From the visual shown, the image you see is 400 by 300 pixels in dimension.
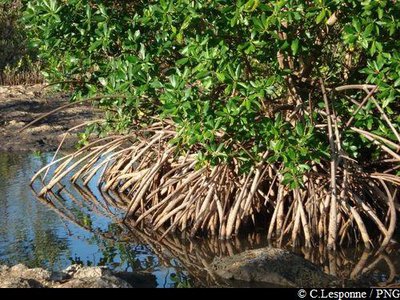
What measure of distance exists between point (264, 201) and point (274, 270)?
1.96 m

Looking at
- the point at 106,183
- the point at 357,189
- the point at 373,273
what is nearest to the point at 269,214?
the point at 357,189

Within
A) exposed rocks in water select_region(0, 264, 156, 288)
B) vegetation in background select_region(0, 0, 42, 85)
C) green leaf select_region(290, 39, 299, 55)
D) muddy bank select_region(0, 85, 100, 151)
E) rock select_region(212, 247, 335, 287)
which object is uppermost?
vegetation in background select_region(0, 0, 42, 85)

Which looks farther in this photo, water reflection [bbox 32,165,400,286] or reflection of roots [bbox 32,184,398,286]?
reflection of roots [bbox 32,184,398,286]

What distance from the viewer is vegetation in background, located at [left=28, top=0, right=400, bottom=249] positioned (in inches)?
280

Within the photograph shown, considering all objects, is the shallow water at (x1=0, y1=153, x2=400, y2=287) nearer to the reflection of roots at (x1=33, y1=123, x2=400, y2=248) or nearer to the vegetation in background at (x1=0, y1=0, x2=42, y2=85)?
the reflection of roots at (x1=33, y1=123, x2=400, y2=248)

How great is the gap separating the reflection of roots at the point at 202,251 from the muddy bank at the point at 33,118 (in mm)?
4283

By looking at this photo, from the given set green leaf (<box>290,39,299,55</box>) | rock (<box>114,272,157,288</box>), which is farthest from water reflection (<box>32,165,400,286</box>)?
green leaf (<box>290,39,299,55</box>)

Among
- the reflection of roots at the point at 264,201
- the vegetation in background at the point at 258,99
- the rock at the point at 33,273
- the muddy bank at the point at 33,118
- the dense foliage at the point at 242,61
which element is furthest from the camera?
the muddy bank at the point at 33,118

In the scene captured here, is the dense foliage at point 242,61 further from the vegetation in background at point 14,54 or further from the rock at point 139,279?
the vegetation in background at point 14,54

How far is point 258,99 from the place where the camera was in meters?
7.64

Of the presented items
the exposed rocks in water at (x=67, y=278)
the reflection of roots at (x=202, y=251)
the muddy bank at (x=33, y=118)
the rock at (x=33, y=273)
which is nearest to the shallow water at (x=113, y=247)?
the reflection of roots at (x=202, y=251)

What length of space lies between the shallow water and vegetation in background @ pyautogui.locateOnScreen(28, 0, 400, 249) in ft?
0.66

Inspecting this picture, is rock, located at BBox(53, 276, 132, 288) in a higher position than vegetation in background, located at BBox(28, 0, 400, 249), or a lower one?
lower

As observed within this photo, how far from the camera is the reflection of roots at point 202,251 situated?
7145mm
